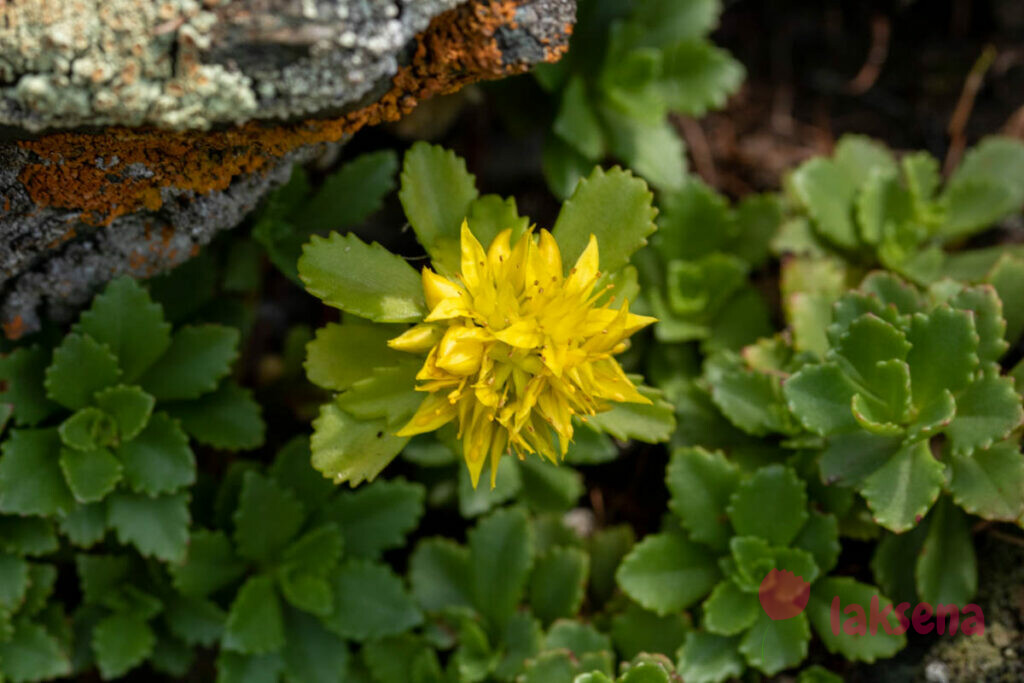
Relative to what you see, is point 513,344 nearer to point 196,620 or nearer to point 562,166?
point 562,166

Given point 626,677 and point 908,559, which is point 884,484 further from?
point 626,677

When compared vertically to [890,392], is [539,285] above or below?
above

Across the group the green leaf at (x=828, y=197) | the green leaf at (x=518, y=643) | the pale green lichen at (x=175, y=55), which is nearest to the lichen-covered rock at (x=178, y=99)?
the pale green lichen at (x=175, y=55)

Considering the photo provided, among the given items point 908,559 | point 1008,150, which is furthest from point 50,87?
point 1008,150

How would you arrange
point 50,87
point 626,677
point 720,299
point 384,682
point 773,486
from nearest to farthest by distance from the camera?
point 50,87 → point 626,677 → point 773,486 → point 384,682 → point 720,299

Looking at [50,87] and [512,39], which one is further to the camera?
[512,39]

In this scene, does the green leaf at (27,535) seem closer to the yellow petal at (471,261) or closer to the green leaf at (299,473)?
the green leaf at (299,473)

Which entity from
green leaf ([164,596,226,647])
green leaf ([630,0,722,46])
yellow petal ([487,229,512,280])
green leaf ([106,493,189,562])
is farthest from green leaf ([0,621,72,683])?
green leaf ([630,0,722,46])
